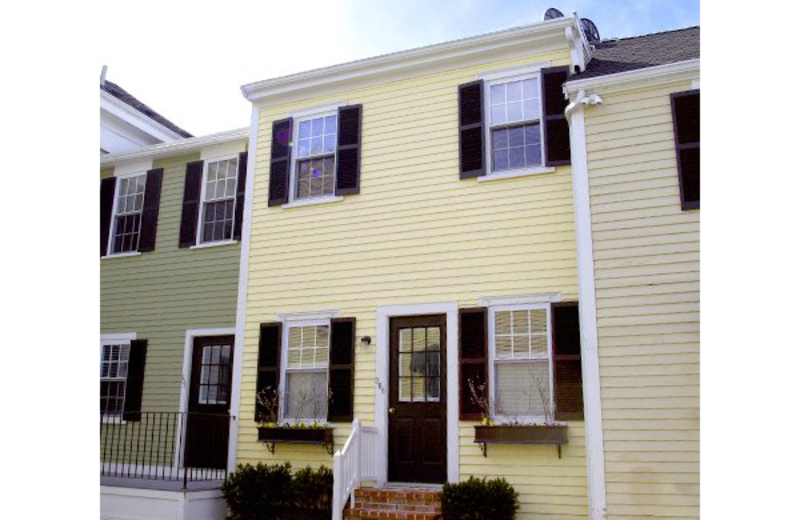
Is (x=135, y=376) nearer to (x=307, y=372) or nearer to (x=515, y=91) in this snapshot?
(x=307, y=372)

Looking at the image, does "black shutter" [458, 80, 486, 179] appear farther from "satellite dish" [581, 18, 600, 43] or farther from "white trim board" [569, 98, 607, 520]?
"satellite dish" [581, 18, 600, 43]

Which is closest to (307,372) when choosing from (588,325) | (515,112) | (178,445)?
(178,445)

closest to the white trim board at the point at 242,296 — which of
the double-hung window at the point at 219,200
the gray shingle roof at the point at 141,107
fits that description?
the double-hung window at the point at 219,200

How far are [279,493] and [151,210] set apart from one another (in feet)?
19.2

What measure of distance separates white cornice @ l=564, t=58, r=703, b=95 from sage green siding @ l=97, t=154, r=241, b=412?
6.14 meters

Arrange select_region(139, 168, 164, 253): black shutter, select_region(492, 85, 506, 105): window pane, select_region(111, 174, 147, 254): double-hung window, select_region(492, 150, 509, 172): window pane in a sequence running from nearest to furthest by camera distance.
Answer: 1. select_region(492, 150, 509, 172): window pane
2. select_region(492, 85, 506, 105): window pane
3. select_region(139, 168, 164, 253): black shutter
4. select_region(111, 174, 147, 254): double-hung window

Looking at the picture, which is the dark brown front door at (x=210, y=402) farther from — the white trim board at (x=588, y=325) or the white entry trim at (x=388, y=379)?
the white trim board at (x=588, y=325)

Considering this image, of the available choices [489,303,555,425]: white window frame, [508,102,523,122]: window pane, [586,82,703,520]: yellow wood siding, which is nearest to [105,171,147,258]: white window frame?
[508,102,523,122]: window pane

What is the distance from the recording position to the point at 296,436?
9.17 m

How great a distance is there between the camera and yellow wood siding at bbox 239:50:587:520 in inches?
327

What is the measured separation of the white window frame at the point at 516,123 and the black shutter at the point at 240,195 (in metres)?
4.12
